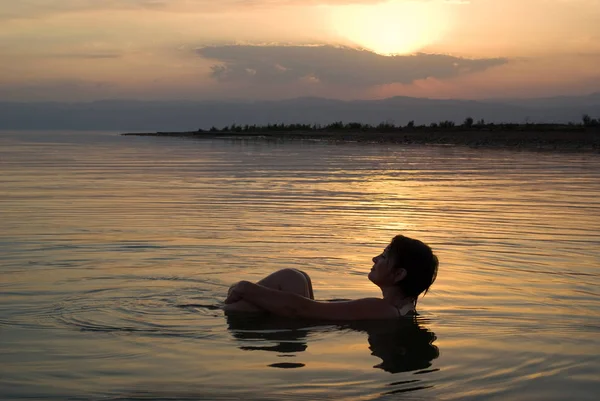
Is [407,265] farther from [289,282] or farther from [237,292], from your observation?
[237,292]

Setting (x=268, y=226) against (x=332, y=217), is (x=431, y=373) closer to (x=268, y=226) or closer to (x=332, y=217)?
(x=268, y=226)

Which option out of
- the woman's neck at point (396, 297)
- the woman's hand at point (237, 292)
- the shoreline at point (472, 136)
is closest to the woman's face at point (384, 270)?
the woman's neck at point (396, 297)

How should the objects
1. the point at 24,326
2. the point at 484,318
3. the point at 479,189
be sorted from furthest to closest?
the point at 479,189 < the point at 484,318 < the point at 24,326

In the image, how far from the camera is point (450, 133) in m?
52.3

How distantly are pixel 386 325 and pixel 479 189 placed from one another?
1156 cm

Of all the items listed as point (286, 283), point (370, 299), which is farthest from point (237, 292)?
point (370, 299)

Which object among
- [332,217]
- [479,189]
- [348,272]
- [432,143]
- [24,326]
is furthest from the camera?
[432,143]

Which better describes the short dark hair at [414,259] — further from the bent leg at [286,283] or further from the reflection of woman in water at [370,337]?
the bent leg at [286,283]

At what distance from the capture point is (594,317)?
6766mm

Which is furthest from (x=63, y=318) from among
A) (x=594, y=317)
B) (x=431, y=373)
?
(x=594, y=317)

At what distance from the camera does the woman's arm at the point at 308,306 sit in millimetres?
6551

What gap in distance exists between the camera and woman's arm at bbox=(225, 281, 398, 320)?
6551mm

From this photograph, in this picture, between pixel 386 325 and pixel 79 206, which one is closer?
pixel 386 325

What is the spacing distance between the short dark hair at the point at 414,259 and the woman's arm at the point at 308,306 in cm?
37
